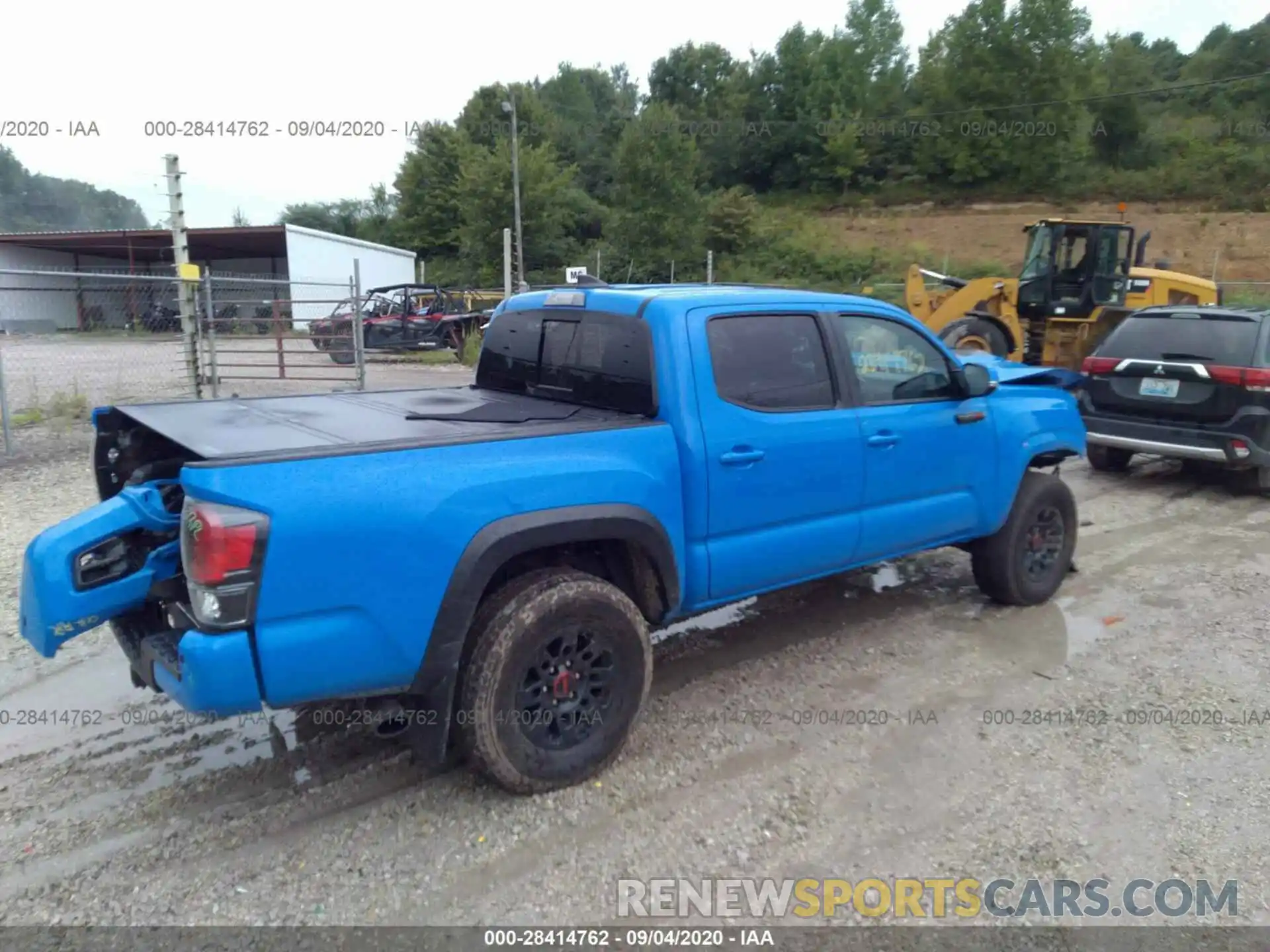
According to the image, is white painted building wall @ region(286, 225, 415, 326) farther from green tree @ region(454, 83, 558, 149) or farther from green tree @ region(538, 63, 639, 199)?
green tree @ region(538, 63, 639, 199)

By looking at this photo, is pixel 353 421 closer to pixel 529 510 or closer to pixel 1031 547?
pixel 529 510

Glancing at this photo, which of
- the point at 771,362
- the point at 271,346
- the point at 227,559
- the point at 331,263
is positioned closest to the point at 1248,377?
the point at 771,362

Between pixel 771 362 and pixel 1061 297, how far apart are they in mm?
11964

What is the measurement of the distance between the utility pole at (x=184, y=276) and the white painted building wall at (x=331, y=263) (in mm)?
18338

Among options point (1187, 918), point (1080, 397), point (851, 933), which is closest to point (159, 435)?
point (851, 933)

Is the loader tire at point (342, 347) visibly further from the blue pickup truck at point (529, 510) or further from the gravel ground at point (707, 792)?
the blue pickup truck at point (529, 510)

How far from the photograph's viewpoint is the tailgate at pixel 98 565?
3.02 meters

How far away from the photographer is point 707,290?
422cm

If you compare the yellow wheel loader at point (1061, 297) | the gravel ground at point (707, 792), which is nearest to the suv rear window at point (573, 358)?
the gravel ground at point (707, 792)

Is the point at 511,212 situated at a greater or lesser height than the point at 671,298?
greater

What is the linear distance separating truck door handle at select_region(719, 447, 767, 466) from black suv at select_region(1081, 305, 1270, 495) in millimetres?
6099

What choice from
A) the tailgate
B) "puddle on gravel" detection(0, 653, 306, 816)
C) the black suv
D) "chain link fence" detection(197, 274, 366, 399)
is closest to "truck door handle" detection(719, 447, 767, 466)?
the tailgate

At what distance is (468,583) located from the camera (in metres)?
3.12

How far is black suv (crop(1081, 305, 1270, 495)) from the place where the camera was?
781 centimetres
